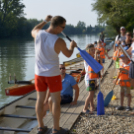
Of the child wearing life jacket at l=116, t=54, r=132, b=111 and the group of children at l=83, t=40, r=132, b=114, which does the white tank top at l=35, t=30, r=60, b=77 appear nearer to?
the group of children at l=83, t=40, r=132, b=114

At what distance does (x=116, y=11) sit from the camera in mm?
27766

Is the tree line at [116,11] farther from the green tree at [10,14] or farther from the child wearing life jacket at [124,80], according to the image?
the green tree at [10,14]

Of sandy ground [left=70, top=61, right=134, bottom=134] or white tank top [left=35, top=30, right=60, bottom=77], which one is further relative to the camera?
sandy ground [left=70, top=61, right=134, bottom=134]

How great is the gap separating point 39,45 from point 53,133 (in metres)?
1.33

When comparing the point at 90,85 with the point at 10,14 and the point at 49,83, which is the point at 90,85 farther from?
the point at 10,14

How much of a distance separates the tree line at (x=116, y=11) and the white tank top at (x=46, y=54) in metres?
24.5

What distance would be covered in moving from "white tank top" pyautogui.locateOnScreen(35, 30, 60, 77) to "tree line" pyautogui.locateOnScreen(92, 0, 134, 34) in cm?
2451

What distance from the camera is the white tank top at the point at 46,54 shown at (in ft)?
9.77

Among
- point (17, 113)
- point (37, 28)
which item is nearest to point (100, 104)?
point (37, 28)

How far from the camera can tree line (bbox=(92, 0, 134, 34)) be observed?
2644 cm

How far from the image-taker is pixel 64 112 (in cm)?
449

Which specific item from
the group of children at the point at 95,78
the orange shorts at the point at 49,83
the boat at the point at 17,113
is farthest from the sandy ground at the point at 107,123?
the boat at the point at 17,113

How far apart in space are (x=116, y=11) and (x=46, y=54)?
2656 centimetres

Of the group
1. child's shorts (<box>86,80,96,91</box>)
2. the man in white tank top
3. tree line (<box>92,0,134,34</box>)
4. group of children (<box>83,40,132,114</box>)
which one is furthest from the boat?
tree line (<box>92,0,134,34</box>)
